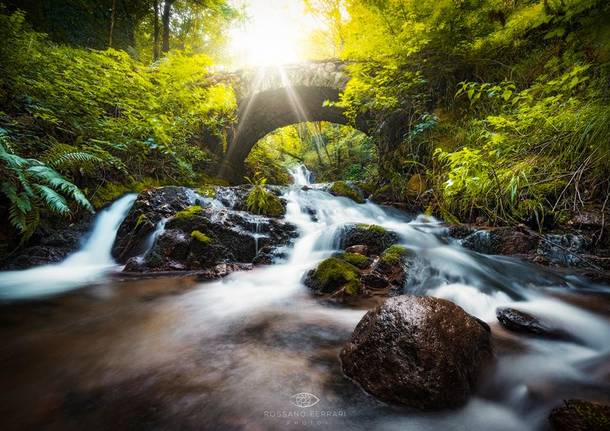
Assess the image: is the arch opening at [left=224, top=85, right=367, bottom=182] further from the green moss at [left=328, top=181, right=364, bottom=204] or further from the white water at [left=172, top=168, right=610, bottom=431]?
the white water at [left=172, top=168, right=610, bottom=431]

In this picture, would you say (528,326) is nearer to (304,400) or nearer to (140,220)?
(304,400)

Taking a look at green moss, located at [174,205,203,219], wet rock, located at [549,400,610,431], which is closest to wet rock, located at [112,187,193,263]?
green moss, located at [174,205,203,219]

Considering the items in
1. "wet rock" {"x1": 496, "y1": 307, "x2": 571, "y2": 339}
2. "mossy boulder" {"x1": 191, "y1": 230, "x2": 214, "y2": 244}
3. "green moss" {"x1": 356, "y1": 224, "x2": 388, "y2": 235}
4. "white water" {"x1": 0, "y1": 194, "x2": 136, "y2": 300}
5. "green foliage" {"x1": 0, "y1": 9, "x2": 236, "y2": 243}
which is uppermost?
"green foliage" {"x1": 0, "y1": 9, "x2": 236, "y2": 243}

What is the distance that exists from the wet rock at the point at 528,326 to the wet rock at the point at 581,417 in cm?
117

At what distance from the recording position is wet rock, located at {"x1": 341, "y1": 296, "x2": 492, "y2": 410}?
1.48 meters

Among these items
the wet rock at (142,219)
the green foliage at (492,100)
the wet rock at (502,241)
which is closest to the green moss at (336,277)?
the green foliage at (492,100)

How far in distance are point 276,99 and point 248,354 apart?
31.1 ft

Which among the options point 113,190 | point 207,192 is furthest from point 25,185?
point 207,192

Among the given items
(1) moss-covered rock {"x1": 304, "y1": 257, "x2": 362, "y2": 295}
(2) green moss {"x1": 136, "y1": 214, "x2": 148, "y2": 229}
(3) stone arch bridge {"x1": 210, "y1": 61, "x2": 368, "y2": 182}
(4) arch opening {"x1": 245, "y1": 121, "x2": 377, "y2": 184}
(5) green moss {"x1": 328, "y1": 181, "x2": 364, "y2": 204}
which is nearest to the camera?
(1) moss-covered rock {"x1": 304, "y1": 257, "x2": 362, "y2": 295}

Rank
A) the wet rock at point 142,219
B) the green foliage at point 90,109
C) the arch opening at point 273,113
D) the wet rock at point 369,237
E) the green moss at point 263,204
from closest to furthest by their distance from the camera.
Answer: the wet rock at point 369,237
the green foliage at point 90,109
the wet rock at point 142,219
the green moss at point 263,204
the arch opening at point 273,113

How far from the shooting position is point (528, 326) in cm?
238

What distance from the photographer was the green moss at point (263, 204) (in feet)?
22.3

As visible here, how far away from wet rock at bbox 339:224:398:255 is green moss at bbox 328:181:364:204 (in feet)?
11.1

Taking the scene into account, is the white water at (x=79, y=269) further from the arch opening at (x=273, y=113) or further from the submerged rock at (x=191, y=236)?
the arch opening at (x=273, y=113)
